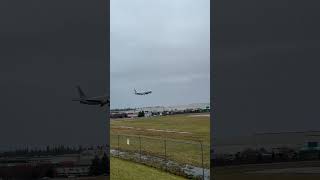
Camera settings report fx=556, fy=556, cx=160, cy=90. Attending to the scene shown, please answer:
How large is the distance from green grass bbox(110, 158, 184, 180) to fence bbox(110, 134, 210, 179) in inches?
5.9

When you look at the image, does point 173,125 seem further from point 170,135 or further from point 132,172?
point 132,172

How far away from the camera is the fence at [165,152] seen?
1012 cm

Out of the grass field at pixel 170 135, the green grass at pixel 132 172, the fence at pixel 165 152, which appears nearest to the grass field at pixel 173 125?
the grass field at pixel 170 135

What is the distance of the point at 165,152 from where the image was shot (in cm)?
1048

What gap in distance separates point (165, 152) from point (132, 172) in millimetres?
824
